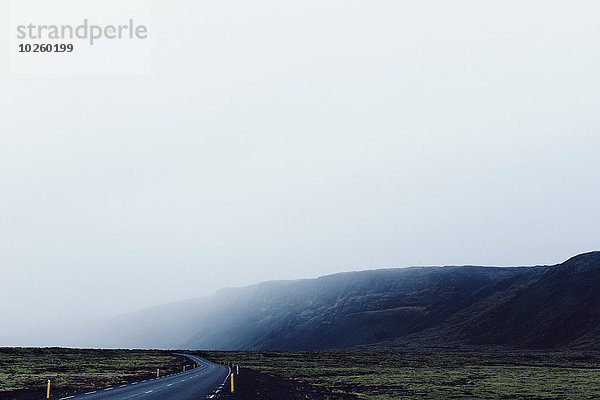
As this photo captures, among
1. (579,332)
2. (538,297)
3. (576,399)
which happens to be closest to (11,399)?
(576,399)

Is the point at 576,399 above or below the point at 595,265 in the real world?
below

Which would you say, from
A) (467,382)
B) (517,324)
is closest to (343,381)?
(467,382)

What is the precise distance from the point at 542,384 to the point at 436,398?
18.6 meters

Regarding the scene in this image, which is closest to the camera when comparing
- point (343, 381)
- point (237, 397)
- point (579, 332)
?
point (237, 397)

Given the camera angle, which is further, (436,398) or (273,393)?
(436,398)

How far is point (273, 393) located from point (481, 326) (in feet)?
557

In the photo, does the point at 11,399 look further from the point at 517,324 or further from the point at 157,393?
the point at 517,324

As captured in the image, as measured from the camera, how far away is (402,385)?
176 ft

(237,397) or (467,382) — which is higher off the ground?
(237,397)

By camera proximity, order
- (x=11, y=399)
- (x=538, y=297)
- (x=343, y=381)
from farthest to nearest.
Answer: (x=538, y=297), (x=343, y=381), (x=11, y=399)

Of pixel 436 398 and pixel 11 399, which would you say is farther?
pixel 436 398

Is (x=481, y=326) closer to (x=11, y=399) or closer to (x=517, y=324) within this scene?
(x=517, y=324)

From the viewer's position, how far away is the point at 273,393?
36.1 meters

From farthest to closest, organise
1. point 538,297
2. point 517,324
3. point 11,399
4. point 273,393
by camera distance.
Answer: point 538,297 < point 517,324 < point 273,393 < point 11,399
